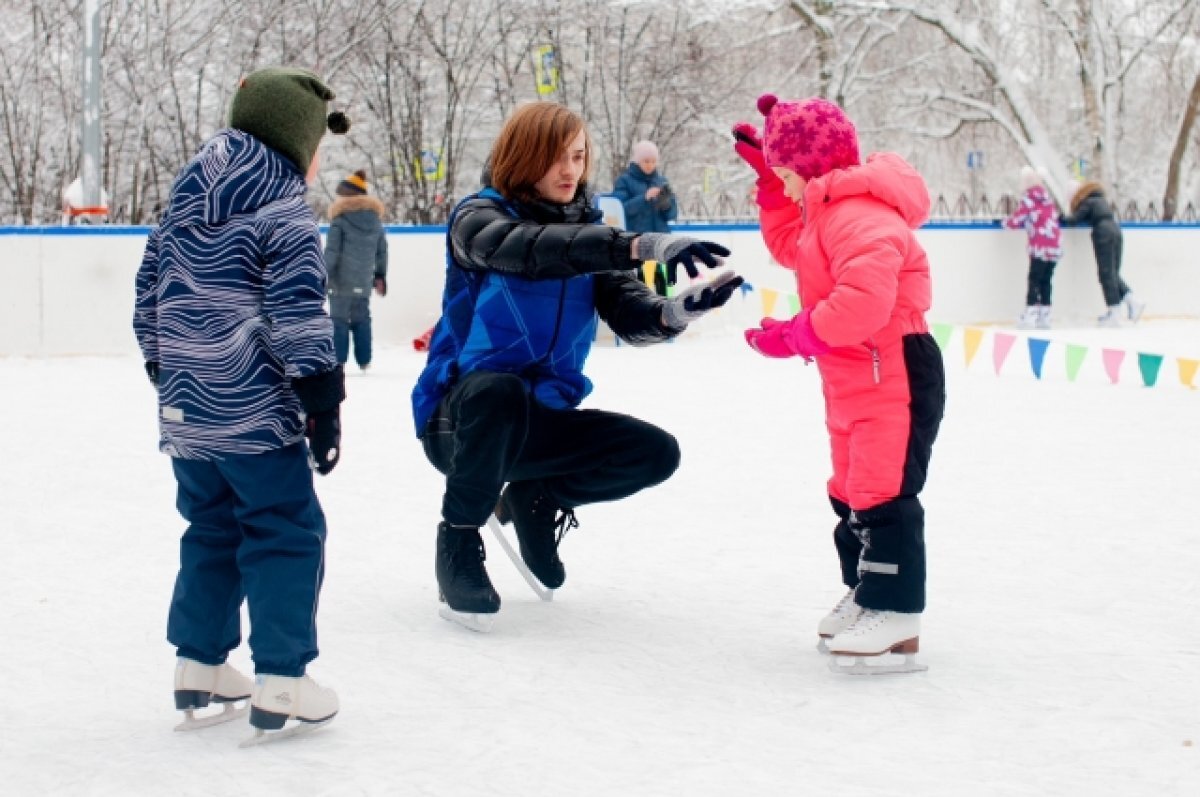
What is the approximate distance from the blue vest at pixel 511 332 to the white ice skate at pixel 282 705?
A: 107cm

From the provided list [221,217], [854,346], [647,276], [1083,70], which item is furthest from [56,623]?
[1083,70]

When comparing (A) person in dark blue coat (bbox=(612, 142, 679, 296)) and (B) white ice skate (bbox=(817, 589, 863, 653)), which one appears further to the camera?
(A) person in dark blue coat (bbox=(612, 142, 679, 296))

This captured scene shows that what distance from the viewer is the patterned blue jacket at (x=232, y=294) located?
2.89m

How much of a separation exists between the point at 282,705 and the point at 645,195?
960cm

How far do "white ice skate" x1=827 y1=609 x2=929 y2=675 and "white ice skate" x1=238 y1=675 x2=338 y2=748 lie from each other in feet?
3.57

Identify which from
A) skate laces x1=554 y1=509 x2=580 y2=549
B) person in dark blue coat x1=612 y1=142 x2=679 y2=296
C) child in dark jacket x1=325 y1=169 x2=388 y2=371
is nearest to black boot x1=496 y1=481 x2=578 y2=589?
skate laces x1=554 y1=509 x2=580 y2=549

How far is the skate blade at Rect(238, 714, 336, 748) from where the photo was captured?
2.97 meters

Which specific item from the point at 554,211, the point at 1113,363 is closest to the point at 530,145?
the point at 554,211

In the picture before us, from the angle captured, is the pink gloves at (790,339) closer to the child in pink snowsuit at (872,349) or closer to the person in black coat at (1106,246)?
the child in pink snowsuit at (872,349)

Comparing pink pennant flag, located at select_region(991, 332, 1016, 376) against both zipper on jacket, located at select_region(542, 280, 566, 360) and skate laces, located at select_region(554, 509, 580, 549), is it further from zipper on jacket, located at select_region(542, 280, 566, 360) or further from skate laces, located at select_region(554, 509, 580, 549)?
zipper on jacket, located at select_region(542, 280, 566, 360)

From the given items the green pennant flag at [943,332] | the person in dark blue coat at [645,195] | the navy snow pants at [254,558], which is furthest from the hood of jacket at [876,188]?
the person in dark blue coat at [645,195]

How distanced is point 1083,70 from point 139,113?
1133 centimetres

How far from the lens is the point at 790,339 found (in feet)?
10.9

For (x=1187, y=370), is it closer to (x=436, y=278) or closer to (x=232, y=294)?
(x=436, y=278)
